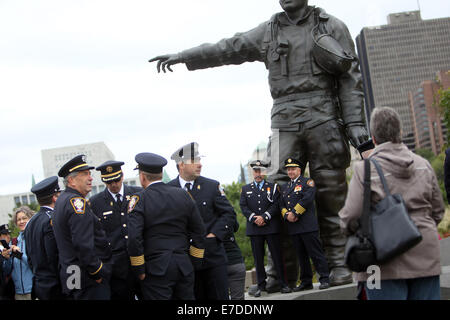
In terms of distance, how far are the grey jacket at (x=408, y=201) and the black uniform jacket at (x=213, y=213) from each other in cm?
204

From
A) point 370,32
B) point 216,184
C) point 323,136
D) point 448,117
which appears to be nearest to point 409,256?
point 216,184

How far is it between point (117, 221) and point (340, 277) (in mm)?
2821

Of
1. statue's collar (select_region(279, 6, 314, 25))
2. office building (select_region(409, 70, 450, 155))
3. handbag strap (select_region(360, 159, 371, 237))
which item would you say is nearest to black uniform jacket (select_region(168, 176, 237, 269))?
handbag strap (select_region(360, 159, 371, 237))

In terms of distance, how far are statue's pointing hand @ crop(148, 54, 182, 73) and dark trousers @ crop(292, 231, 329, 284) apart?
266 cm

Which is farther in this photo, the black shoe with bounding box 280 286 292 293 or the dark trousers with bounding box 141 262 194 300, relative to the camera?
the black shoe with bounding box 280 286 292 293

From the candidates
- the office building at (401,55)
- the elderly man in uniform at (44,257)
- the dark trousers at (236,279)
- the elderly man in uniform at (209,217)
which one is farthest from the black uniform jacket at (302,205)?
the office building at (401,55)

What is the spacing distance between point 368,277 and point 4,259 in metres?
4.89

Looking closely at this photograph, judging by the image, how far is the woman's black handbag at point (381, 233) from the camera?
12.0 ft

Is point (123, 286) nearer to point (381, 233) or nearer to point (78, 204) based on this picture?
point (78, 204)

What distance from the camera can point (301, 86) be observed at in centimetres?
748

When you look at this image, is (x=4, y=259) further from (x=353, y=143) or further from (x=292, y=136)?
(x=353, y=143)

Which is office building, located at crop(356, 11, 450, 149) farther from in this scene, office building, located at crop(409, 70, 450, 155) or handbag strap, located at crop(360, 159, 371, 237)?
handbag strap, located at crop(360, 159, 371, 237)

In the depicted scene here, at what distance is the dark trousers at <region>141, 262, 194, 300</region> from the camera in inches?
200

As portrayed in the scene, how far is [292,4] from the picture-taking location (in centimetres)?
753
